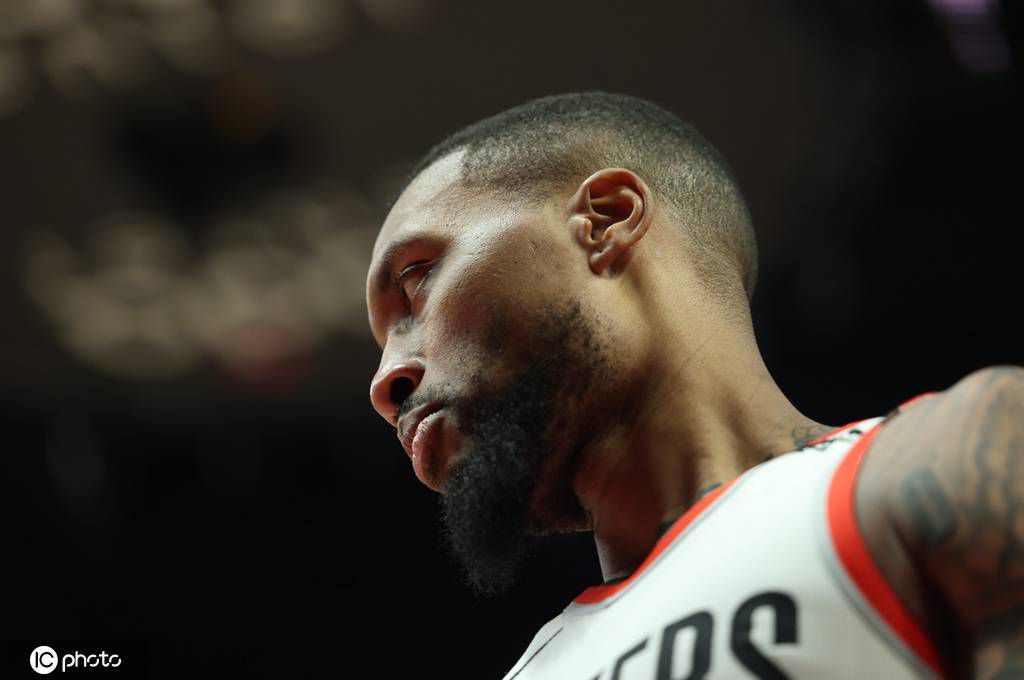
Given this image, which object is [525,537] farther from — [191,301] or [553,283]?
[191,301]

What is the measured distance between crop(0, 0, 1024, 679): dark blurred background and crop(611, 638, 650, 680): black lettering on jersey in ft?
5.90

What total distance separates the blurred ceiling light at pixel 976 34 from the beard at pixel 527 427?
1.67 metres

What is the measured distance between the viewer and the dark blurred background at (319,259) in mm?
2619

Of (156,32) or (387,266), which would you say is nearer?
(387,266)

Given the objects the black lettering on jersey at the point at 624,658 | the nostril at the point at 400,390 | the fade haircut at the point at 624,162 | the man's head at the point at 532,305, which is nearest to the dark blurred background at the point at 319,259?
the fade haircut at the point at 624,162

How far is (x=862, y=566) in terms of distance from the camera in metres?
0.88

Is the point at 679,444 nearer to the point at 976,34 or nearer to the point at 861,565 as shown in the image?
the point at 861,565

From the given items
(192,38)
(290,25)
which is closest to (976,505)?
(290,25)

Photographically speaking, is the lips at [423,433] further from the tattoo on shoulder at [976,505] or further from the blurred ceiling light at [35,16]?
the blurred ceiling light at [35,16]

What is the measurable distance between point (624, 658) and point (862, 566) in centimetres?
25

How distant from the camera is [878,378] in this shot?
269 cm

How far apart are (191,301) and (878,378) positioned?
1888mm

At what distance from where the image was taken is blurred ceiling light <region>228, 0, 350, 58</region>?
2.78 m

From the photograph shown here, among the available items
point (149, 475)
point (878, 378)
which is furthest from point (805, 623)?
point (149, 475)
